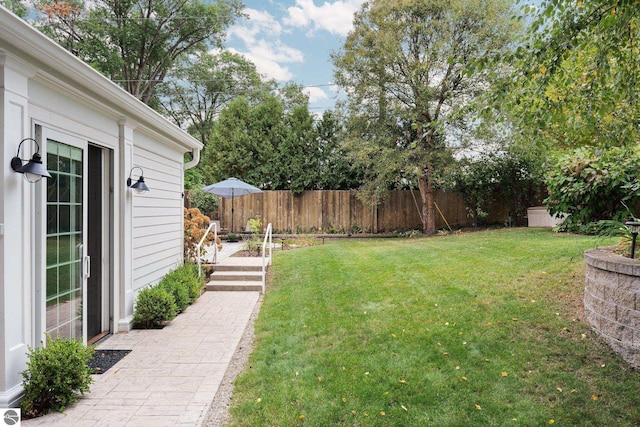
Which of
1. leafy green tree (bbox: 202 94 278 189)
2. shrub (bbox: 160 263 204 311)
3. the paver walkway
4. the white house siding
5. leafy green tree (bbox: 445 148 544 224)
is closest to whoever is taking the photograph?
the paver walkway

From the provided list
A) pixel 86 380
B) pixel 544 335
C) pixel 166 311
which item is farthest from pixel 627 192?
pixel 86 380

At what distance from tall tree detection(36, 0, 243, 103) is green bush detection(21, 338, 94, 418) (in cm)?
1765

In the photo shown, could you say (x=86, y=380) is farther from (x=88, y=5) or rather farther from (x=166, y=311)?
(x=88, y=5)

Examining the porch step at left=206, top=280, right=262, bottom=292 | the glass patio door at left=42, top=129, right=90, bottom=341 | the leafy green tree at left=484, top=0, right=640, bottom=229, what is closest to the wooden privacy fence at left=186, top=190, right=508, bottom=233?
the porch step at left=206, top=280, right=262, bottom=292

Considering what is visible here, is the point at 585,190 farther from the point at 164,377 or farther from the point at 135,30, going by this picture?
the point at 135,30

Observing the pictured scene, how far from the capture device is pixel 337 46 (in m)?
13.0

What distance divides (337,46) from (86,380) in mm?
12310

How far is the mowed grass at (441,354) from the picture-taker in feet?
9.05

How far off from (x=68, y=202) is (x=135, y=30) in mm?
17268

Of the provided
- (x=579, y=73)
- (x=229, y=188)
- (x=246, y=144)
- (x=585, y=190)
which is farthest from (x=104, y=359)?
(x=246, y=144)

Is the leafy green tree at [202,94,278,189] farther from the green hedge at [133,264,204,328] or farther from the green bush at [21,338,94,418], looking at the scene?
the green bush at [21,338,94,418]

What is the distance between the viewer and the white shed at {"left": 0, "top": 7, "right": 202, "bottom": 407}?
271cm

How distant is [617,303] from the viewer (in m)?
3.50

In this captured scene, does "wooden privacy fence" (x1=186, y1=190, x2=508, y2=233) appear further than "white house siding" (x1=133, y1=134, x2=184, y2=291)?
Yes
